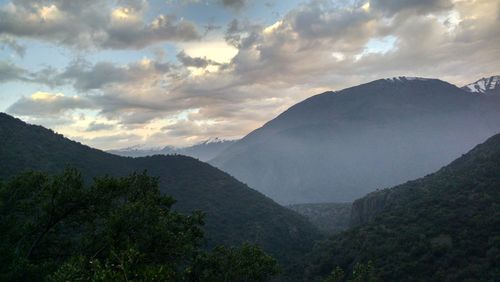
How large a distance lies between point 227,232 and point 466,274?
7572 centimetres

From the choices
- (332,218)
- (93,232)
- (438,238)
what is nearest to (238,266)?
(93,232)

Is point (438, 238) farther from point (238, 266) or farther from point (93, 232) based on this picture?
point (93, 232)

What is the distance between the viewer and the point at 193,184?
14475 cm

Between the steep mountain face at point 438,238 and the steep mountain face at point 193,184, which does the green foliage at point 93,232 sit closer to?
the steep mountain face at point 438,238

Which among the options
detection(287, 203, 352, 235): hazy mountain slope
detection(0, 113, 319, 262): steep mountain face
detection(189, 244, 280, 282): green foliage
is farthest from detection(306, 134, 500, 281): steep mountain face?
detection(287, 203, 352, 235): hazy mountain slope

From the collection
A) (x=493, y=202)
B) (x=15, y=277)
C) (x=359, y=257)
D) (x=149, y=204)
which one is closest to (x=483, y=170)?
(x=493, y=202)

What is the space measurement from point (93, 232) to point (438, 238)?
5723 centimetres

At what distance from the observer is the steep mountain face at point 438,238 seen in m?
52.8

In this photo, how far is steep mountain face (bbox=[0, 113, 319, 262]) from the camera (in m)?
93.3

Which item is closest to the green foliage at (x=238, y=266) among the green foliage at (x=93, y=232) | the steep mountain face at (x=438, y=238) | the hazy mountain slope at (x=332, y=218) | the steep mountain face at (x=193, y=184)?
the green foliage at (x=93, y=232)

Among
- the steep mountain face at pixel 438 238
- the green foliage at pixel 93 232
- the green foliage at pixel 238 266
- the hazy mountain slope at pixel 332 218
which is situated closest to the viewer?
the green foliage at pixel 93 232

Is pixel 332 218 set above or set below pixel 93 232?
below

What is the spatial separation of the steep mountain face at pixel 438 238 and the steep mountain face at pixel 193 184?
106 ft

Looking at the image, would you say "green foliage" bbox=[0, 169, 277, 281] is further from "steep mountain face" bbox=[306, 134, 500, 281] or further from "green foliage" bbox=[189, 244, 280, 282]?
"steep mountain face" bbox=[306, 134, 500, 281]
